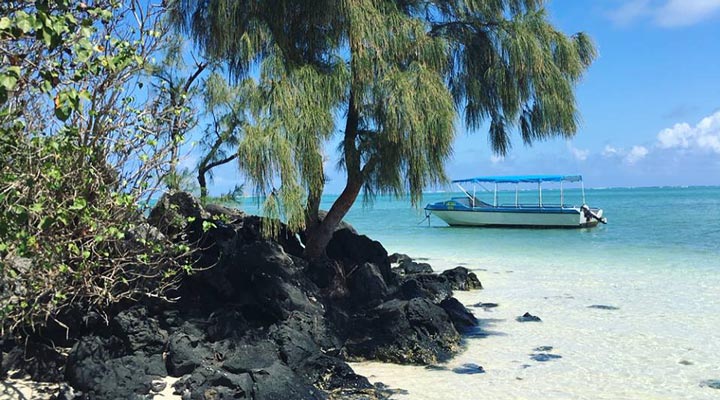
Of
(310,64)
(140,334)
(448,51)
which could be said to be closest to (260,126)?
(310,64)

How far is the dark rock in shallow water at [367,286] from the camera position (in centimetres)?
961

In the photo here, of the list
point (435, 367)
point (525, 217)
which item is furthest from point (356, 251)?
point (525, 217)

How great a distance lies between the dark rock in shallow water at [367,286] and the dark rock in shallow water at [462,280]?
3411mm

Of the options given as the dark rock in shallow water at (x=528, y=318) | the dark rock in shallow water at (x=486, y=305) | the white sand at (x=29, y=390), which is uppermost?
the white sand at (x=29, y=390)

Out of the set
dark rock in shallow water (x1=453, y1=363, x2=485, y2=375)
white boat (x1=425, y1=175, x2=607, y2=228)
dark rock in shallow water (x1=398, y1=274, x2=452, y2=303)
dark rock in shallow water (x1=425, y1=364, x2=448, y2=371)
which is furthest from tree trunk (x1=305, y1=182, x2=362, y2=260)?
white boat (x1=425, y1=175, x2=607, y2=228)

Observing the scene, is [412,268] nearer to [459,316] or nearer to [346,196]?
[459,316]

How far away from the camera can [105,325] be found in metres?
6.43

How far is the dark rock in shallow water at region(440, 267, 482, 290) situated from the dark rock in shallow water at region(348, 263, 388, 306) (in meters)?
3.41

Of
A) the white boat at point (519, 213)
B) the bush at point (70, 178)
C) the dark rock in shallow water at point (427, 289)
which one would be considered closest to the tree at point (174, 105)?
the bush at point (70, 178)

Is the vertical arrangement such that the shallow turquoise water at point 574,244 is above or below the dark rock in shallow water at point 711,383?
below

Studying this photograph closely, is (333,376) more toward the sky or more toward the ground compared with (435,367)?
more toward the sky

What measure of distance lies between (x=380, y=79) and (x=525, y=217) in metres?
26.5

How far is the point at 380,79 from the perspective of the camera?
7605mm

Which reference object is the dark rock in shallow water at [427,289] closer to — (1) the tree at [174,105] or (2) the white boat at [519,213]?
(1) the tree at [174,105]
